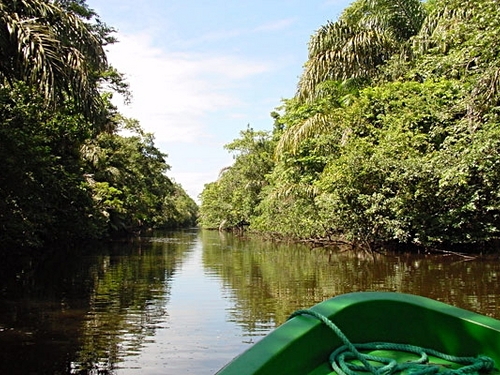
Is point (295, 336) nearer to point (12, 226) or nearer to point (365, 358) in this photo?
point (365, 358)

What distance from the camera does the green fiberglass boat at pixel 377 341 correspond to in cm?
194

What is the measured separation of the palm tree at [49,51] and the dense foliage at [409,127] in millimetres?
7724

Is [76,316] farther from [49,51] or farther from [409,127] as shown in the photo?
[409,127]

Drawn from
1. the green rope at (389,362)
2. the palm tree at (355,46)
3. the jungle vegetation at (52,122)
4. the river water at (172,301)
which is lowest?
the river water at (172,301)

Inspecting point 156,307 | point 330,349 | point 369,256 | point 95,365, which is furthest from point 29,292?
point 369,256

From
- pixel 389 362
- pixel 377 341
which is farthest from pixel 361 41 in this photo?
pixel 389 362

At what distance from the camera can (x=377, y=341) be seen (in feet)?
8.21

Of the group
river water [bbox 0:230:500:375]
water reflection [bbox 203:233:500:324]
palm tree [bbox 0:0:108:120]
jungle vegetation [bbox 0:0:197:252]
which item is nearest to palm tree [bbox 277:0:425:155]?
water reflection [bbox 203:233:500:324]

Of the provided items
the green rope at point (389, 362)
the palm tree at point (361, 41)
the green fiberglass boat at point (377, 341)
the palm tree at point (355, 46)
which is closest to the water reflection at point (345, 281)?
the green fiberglass boat at point (377, 341)

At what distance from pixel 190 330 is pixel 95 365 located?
1736 mm

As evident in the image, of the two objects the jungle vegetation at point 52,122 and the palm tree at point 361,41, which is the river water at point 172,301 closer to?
the jungle vegetation at point 52,122

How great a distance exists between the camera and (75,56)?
7.03 m

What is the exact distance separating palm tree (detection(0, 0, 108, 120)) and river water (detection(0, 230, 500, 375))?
3.20 metres

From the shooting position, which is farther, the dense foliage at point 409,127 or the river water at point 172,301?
the dense foliage at point 409,127
